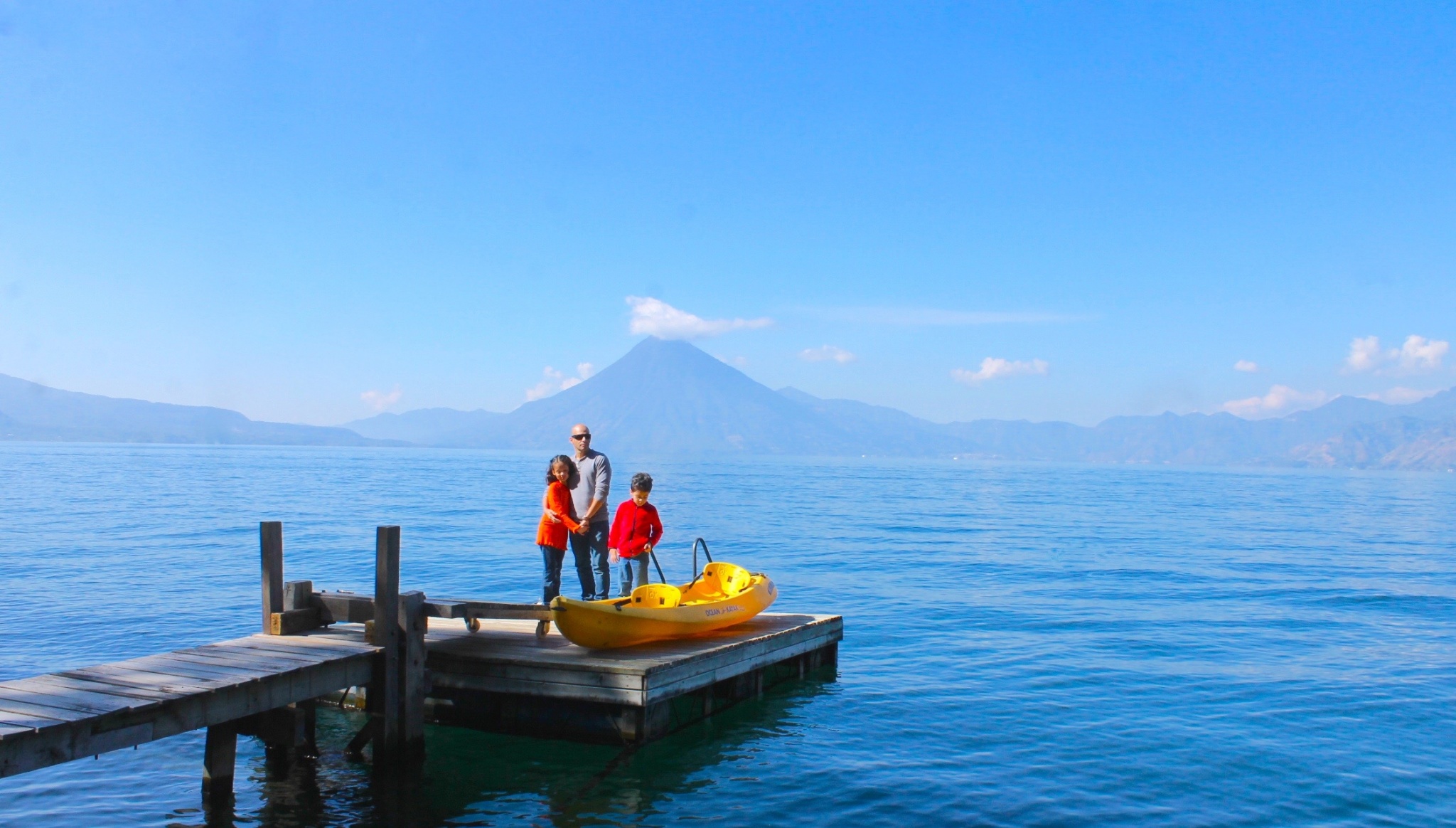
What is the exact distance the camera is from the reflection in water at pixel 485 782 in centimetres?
867

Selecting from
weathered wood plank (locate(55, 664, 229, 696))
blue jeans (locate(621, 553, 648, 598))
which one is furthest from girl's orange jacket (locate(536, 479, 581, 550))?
weathered wood plank (locate(55, 664, 229, 696))

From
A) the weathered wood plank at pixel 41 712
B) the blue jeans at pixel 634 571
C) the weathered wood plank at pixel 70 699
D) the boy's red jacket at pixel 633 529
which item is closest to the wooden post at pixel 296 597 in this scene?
the weathered wood plank at pixel 70 699

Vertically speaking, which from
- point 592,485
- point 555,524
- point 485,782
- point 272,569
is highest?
point 592,485

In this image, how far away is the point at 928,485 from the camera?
10094 centimetres

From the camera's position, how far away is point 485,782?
31.2ft

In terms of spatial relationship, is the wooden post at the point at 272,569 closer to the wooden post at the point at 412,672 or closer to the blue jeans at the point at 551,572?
the wooden post at the point at 412,672

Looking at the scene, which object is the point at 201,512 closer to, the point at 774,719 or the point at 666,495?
the point at 666,495

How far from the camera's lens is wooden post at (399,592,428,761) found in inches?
375

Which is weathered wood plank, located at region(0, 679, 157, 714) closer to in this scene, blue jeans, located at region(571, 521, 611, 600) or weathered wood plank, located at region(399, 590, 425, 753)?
weathered wood plank, located at region(399, 590, 425, 753)

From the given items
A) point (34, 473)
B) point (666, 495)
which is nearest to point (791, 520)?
point (666, 495)

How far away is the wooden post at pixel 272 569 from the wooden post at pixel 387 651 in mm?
1445

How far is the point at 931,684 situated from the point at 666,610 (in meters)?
5.21

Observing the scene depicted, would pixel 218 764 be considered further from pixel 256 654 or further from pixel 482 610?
pixel 482 610

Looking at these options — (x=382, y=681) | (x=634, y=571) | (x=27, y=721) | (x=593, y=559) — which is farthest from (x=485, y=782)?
(x=27, y=721)
